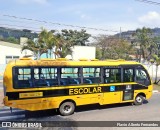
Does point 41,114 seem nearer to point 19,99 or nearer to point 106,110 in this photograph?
point 19,99

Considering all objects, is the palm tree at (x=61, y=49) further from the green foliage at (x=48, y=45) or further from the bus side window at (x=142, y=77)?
the bus side window at (x=142, y=77)

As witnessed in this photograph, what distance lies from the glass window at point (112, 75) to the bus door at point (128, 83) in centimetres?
31

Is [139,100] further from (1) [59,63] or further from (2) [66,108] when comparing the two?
(1) [59,63]

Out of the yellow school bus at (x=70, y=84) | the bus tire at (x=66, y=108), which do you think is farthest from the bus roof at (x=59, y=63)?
the bus tire at (x=66, y=108)

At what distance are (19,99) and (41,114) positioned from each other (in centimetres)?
183

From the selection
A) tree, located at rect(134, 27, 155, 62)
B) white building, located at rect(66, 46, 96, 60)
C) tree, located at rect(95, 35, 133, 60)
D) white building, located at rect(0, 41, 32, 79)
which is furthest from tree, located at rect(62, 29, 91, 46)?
white building, located at rect(0, 41, 32, 79)

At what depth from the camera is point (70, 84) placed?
472 inches

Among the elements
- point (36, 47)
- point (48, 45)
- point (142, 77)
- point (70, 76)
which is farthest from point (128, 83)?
point (36, 47)

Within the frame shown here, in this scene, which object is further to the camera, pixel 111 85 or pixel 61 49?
pixel 61 49

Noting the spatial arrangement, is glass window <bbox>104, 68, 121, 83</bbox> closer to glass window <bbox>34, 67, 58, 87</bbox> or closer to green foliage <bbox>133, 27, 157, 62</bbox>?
glass window <bbox>34, 67, 58, 87</bbox>

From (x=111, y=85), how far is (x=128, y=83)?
113 centimetres

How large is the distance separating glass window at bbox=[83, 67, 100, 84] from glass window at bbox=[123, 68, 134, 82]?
5.48 feet

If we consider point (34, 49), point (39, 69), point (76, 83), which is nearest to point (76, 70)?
point (76, 83)

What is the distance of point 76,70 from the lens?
39.9 ft
